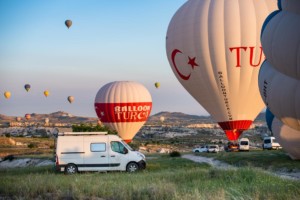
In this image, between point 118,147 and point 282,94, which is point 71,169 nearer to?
point 118,147

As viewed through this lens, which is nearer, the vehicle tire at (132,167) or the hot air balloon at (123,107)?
the vehicle tire at (132,167)

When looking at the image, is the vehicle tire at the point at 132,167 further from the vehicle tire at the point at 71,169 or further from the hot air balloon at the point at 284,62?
the hot air balloon at the point at 284,62

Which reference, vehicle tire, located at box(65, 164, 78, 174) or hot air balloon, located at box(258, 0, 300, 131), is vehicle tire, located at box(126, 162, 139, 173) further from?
hot air balloon, located at box(258, 0, 300, 131)

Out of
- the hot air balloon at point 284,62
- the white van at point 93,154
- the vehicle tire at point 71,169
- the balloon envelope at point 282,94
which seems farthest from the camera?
the white van at point 93,154

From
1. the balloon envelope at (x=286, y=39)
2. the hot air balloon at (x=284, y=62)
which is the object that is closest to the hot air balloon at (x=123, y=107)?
the hot air balloon at (x=284, y=62)

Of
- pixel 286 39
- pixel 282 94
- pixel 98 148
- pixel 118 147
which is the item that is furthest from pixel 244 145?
pixel 286 39

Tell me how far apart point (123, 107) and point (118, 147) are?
27179mm

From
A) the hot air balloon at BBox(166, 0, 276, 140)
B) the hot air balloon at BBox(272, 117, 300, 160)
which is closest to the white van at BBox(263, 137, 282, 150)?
the hot air balloon at BBox(166, 0, 276, 140)

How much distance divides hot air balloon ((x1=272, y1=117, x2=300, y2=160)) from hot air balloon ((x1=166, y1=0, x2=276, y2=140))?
6.55 meters

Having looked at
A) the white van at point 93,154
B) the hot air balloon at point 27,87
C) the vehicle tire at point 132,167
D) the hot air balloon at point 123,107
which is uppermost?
the hot air balloon at point 27,87

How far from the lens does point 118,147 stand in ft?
88.5

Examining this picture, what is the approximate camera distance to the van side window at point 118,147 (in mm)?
26875

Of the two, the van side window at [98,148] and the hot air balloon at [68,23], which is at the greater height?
the hot air balloon at [68,23]

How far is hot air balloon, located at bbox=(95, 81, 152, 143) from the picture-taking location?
54.0 meters
